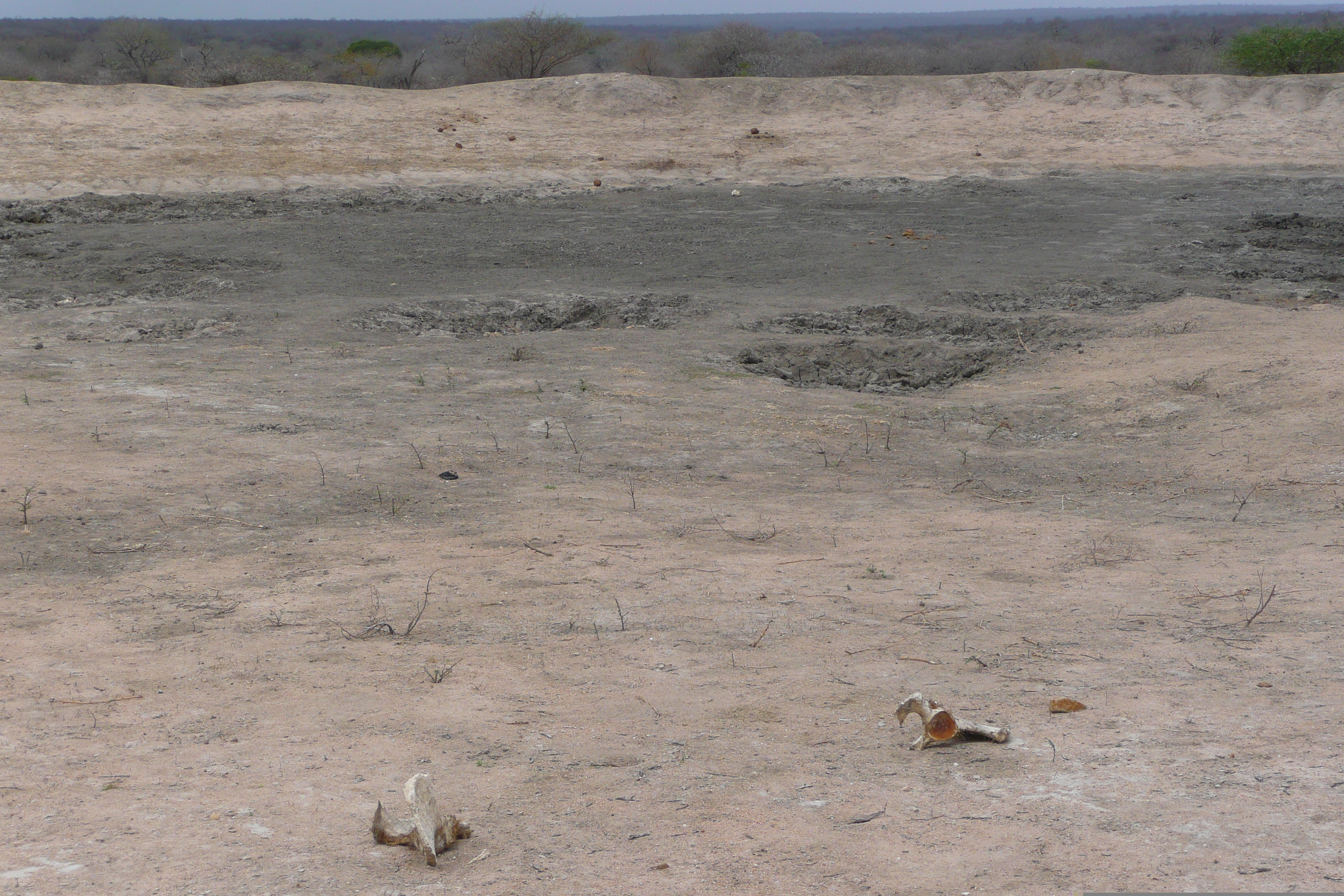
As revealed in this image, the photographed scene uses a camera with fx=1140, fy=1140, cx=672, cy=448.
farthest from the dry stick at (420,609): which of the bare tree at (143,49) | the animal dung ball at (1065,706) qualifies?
the bare tree at (143,49)

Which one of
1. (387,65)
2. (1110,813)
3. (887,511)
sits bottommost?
(887,511)

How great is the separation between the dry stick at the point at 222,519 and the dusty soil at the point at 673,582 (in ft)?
0.15

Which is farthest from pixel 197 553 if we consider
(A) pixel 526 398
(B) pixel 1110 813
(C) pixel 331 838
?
(B) pixel 1110 813

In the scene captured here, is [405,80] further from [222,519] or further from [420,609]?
[420,609]

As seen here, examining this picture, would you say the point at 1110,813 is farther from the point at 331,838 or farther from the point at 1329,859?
the point at 331,838

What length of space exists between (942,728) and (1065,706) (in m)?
0.49

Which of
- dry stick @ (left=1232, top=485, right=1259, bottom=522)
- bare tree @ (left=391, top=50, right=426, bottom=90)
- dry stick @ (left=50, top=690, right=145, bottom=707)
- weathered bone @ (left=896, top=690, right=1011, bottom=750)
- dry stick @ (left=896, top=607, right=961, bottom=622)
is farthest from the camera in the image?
bare tree @ (left=391, top=50, right=426, bottom=90)

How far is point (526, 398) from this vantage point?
7.31 m

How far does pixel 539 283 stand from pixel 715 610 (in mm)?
7266

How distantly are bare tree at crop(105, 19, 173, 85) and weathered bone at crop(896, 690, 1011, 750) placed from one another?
39.1 metres

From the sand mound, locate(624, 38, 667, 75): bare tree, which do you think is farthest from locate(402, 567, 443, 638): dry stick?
locate(624, 38, 667, 75): bare tree

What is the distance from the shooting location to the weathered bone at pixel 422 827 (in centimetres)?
244

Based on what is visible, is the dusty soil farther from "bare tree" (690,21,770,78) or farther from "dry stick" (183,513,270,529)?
"bare tree" (690,21,770,78)

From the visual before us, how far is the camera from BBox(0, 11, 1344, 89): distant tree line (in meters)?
28.8
